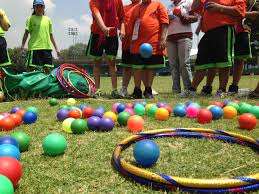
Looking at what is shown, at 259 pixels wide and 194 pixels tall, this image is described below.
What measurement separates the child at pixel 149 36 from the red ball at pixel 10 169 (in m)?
5.26

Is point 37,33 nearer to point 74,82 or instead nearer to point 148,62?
point 74,82

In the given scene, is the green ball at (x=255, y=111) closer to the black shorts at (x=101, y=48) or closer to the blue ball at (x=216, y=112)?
the blue ball at (x=216, y=112)

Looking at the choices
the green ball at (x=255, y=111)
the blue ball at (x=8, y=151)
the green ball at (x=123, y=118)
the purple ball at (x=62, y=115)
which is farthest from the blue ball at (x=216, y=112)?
the blue ball at (x=8, y=151)

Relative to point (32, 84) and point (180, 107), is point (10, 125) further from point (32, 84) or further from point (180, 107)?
point (32, 84)

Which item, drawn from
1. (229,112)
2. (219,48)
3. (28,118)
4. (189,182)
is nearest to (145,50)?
(219,48)

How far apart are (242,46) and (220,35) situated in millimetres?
876

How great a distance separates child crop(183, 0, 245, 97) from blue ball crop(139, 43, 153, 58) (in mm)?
1123

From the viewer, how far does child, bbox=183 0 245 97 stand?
667 cm

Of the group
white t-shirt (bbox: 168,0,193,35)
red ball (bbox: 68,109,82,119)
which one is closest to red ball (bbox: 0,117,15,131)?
red ball (bbox: 68,109,82,119)

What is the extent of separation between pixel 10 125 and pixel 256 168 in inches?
116

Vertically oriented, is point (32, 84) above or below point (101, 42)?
below

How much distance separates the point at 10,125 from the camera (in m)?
4.14

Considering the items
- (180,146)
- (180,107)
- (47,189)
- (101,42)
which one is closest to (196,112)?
(180,107)

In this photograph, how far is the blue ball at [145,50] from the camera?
6.93 metres
